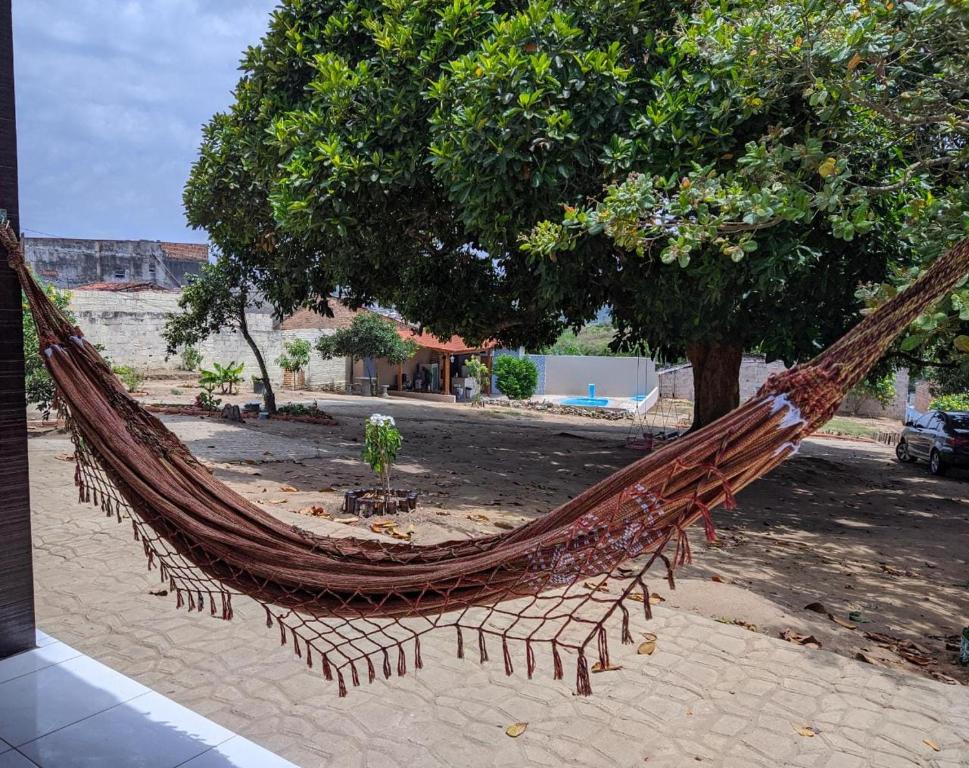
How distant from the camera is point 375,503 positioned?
5.70 metres

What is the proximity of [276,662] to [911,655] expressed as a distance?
305 cm

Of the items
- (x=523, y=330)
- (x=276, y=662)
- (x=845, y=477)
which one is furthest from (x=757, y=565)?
(x=523, y=330)

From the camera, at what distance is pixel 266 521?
194 cm

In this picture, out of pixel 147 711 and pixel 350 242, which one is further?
pixel 350 242

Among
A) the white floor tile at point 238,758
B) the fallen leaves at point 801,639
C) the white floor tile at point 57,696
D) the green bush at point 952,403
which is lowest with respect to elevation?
the fallen leaves at point 801,639

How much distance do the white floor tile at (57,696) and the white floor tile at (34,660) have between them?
0.10 feet

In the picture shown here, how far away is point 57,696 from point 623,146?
4.93m

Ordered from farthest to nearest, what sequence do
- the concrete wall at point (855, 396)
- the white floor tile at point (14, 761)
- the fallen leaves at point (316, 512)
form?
the concrete wall at point (855, 396) < the fallen leaves at point (316, 512) < the white floor tile at point (14, 761)

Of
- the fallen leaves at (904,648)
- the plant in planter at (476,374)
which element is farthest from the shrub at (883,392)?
the fallen leaves at (904,648)

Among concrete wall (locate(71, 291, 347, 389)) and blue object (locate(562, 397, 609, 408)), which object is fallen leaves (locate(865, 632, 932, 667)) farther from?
blue object (locate(562, 397, 609, 408))

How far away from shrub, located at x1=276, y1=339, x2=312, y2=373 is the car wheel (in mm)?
15143

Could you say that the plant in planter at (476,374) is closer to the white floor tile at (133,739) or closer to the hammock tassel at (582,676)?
the white floor tile at (133,739)

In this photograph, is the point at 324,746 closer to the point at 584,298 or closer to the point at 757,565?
the point at 757,565

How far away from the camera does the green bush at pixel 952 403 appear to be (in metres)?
17.5
